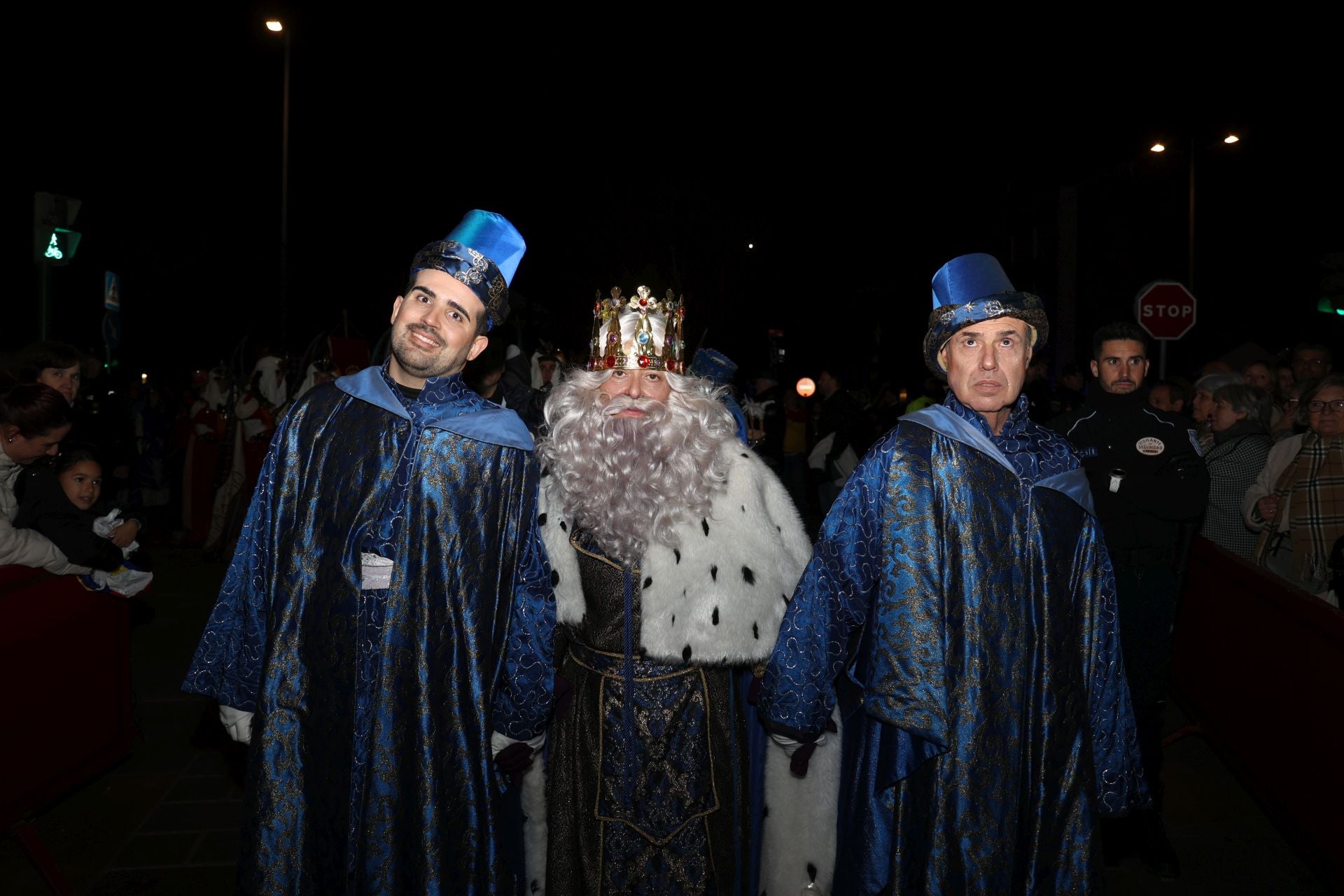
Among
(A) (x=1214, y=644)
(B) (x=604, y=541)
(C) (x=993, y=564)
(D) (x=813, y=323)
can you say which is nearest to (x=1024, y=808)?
(C) (x=993, y=564)

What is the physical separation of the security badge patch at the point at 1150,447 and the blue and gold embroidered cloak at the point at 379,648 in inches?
116

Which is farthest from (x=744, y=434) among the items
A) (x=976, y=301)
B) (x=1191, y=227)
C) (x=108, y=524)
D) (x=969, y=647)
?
(x=1191, y=227)

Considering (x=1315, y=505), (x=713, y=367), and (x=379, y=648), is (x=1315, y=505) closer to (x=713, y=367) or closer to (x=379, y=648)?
(x=713, y=367)

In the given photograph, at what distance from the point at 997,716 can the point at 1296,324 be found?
29488 mm

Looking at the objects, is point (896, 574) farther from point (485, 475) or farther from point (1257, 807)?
point (1257, 807)

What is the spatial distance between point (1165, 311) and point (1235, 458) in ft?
26.7

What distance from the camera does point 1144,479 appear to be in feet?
14.3

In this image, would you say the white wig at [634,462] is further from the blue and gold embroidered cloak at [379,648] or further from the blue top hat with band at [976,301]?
the blue top hat with band at [976,301]

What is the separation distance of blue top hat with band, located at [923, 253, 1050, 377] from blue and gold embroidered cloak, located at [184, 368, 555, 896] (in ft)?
4.50

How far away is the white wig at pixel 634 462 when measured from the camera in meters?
3.31

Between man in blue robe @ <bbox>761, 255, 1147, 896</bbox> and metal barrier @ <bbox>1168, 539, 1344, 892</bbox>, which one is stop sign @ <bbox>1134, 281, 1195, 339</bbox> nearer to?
metal barrier @ <bbox>1168, 539, 1344, 892</bbox>

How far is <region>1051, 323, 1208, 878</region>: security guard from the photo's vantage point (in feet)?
14.0

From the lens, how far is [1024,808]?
9.00 ft

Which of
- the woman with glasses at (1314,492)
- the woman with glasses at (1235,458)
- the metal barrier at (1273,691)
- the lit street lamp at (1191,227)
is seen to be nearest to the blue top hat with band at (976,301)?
the metal barrier at (1273,691)
